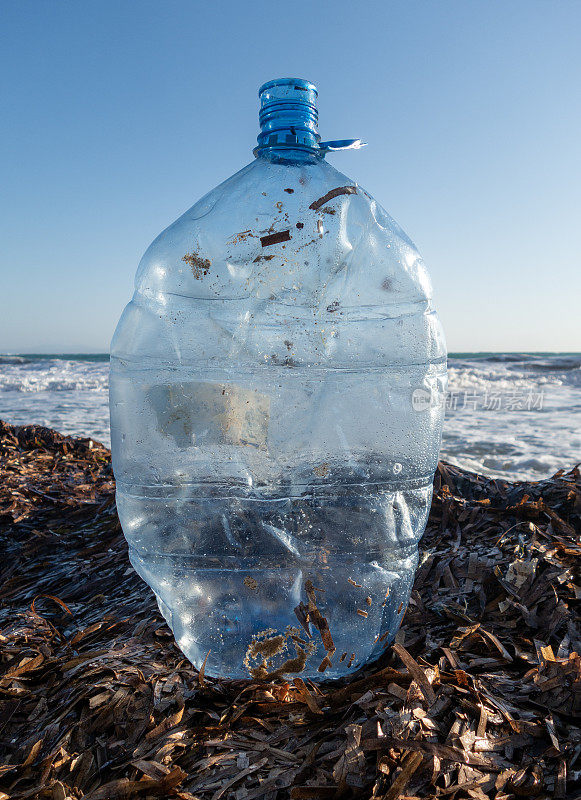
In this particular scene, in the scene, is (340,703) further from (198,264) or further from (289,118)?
(289,118)

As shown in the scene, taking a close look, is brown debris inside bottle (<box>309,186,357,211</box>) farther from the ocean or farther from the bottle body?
the ocean

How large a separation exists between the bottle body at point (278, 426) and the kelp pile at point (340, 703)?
169 mm

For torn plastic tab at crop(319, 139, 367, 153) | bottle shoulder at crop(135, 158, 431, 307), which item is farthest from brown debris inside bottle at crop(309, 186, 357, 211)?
torn plastic tab at crop(319, 139, 367, 153)

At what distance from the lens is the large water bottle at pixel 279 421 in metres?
1.68

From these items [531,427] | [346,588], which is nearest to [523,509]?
[346,588]

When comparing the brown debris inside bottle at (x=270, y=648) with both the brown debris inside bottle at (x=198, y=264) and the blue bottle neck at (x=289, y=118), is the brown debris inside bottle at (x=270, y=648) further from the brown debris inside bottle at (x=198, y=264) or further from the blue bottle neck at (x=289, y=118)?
the blue bottle neck at (x=289, y=118)

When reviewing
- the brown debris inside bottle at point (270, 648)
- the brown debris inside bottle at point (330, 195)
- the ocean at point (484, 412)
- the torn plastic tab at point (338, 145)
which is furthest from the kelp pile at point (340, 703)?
the ocean at point (484, 412)

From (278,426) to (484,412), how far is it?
26.3 ft

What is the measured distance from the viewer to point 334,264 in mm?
1725

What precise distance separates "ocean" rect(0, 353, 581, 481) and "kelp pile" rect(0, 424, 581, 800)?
305 cm

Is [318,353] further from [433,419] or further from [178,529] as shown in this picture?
[178,529]

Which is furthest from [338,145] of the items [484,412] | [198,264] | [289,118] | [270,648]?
[484,412]

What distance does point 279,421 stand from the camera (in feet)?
5.60

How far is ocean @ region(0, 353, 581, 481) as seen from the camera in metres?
5.54
